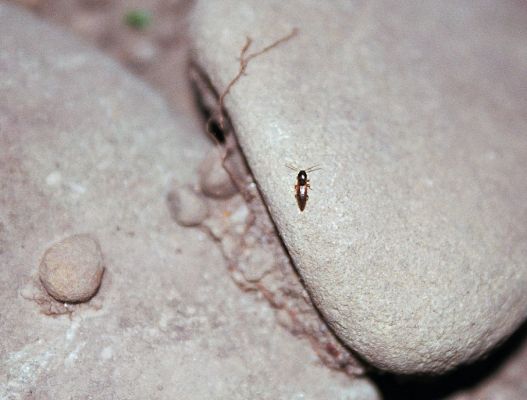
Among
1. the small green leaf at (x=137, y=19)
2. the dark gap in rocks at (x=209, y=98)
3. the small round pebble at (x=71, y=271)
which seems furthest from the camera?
the small green leaf at (x=137, y=19)

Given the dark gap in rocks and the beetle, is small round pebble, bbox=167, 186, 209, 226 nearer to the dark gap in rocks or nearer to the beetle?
the dark gap in rocks

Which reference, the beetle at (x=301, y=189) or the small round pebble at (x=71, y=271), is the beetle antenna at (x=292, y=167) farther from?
→ the small round pebble at (x=71, y=271)

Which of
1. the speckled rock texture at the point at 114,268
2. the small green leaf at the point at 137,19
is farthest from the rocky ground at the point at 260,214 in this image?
the small green leaf at the point at 137,19

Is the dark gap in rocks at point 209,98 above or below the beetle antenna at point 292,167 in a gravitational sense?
below

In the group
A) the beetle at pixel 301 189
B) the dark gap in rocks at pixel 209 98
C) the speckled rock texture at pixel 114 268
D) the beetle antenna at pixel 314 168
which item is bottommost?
the speckled rock texture at pixel 114 268

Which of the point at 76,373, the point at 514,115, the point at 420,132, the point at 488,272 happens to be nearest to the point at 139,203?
the point at 76,373

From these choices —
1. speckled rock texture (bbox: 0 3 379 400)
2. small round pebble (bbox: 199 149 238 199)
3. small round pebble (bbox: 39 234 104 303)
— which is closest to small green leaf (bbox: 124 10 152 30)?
speckled rock texture (bbox: 0 3 379 400)

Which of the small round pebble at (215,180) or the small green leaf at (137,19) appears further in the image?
the small green leaf at (137,19)

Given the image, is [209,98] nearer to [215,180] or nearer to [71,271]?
[215,180]
